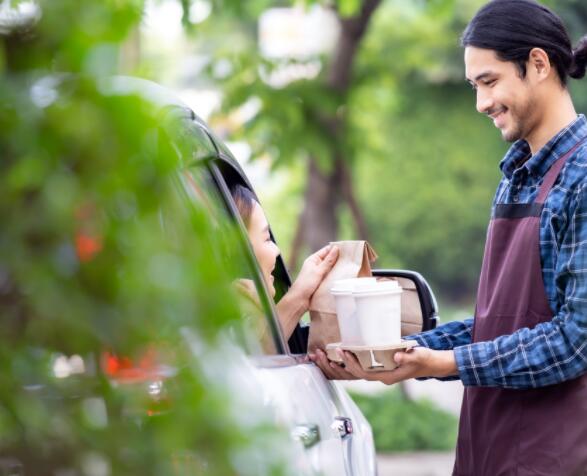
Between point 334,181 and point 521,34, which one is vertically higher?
Result: point 521,34

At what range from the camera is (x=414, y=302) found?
3.52 m

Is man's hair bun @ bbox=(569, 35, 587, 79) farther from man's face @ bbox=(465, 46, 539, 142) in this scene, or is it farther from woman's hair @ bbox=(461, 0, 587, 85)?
man's face @ bbox=(465, 46, 539, 142)

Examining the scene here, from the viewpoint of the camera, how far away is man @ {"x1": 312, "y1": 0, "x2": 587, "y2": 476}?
9.98ft

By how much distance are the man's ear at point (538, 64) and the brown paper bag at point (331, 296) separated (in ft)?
2.03

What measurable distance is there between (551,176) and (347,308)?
612mm

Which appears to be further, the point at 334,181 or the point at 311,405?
the point at 334,181

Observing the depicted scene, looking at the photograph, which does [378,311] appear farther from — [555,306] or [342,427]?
[555,306]

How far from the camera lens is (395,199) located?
22344mm

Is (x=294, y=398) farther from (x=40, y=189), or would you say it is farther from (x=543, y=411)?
(x=40, y=189)

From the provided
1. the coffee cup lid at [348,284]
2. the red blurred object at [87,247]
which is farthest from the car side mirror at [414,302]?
the red blurred object at [87,247]

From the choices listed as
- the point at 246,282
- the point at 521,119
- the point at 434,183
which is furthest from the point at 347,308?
the point at 434,183

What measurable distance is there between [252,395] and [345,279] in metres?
1.05

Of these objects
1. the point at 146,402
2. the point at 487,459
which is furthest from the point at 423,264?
the point at 146,402

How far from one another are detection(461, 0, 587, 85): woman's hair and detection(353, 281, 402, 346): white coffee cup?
69 cm
